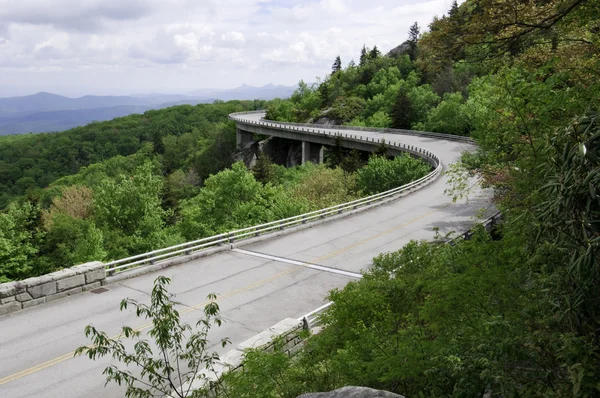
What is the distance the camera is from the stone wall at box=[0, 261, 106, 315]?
14031 millimetres

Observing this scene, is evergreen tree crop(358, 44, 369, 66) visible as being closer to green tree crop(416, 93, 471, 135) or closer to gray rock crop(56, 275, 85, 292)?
green tree crop(416, 93, 471, 135)

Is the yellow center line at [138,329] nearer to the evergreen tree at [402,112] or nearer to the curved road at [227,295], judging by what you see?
the curved road at [227,295]

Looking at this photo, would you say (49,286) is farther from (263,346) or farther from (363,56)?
(363,56)

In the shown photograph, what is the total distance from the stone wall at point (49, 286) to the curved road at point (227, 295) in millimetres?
328

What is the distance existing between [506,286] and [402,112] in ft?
234

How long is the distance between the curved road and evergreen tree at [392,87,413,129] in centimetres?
4963

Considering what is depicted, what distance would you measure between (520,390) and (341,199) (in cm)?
3421

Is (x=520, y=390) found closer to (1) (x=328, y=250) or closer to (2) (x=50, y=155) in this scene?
(1) (x=328, y=250)

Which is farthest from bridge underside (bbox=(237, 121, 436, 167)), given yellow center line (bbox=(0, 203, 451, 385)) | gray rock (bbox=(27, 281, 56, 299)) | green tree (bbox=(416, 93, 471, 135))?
gray rock (bbox=(27, 281, 56, 299))

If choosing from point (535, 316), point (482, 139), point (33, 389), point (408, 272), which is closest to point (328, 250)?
point (482, 139)

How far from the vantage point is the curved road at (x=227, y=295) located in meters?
10.9

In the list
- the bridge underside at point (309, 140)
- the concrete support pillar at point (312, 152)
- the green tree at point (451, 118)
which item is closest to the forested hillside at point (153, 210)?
the bridge underside at point (309, 140)

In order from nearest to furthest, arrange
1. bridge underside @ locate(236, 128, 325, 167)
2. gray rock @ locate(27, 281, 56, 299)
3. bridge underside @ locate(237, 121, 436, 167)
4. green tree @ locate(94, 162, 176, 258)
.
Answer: gray rock @ locate(27, 281, 56, 299) → green tree @ locate(94, 162, 176, 258) → bridge underside @ locate(237, 121, 436, 167) → bridge underside @ locate(236, 128, 325, 167)

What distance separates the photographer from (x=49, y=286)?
1490cm
